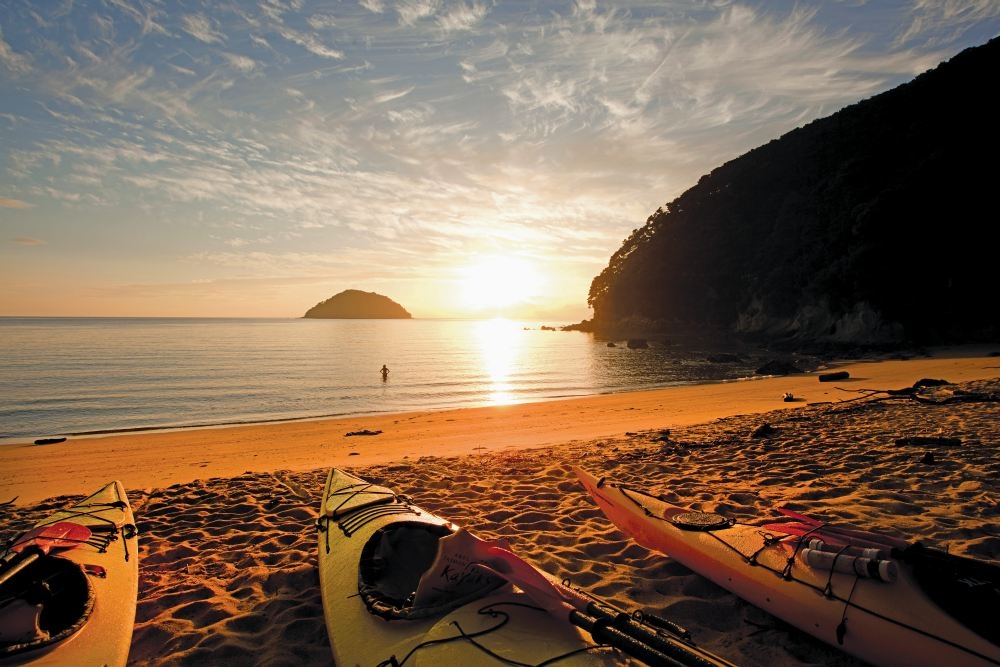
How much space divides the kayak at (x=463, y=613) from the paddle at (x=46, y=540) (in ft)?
6.90

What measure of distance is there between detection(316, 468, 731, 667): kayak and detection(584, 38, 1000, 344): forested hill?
147ft

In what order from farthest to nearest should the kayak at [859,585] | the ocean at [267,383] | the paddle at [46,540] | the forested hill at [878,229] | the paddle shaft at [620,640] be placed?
the forested hill at [878,229], the ocean at [267,383], the paddle at [46,540], the kayak at [859,585], the paddle shaft at [620,640]

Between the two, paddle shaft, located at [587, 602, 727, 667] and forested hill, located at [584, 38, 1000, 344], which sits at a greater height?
forested hill, located at [584, 38, 1000, 344]

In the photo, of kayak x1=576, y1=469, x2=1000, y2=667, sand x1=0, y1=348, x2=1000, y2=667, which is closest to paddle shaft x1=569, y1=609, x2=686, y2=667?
sand x1=0, y1=348, x2=1000, y2=667

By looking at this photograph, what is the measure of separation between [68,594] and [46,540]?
0.68 meters

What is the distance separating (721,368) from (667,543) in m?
30.9

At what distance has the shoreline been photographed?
32.2 feet

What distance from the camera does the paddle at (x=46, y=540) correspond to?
3607mm

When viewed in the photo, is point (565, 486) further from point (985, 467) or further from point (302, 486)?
point (985, 467)

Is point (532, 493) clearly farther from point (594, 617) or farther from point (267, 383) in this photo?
point (267, 383)

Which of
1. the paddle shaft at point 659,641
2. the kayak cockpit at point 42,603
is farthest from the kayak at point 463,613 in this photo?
the kayak cockpit at point 42,603

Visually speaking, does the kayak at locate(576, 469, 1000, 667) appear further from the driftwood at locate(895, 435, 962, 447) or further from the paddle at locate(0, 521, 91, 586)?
the paddle at locate(0, 521, 91, 586)

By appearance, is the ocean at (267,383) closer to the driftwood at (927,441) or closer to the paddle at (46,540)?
the paddle at (46,540)

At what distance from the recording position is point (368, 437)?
44.3 ft
